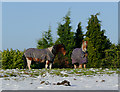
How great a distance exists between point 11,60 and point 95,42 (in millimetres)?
8265

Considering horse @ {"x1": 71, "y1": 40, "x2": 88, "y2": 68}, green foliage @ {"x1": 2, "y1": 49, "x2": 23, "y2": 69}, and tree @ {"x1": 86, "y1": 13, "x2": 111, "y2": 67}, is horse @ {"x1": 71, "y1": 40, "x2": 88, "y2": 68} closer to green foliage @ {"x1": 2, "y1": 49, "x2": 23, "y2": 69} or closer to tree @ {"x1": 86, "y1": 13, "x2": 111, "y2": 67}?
tree @ {"x1": 86, "y1": 13, "x2": 111, "y2": 67}

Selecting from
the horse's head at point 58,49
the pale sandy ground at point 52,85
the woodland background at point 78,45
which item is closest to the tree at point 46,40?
the woodland background at point 78,45

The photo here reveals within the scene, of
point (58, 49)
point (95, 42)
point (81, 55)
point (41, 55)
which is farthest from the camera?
point (95, 42)

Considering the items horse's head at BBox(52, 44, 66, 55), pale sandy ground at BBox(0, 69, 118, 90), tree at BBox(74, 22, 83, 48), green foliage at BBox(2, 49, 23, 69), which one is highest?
tree at BBox(74, 22, 83, 48)

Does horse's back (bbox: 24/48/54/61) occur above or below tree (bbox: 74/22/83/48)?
below

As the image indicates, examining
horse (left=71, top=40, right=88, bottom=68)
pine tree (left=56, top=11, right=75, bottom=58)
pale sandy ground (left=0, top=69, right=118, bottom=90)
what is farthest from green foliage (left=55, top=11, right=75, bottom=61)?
pale sandy ground (left=0, top=69, right=118, bottom=90)

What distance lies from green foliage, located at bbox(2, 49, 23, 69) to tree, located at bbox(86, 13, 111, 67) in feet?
22.1

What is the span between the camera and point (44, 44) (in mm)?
26594

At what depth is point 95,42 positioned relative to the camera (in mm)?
23156

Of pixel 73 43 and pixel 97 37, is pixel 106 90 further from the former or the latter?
pixel 73 43

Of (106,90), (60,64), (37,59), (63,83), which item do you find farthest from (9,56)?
(106,90)

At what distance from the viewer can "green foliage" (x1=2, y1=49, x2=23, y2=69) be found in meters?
20.0

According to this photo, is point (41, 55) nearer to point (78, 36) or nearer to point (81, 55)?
point (81, 55)

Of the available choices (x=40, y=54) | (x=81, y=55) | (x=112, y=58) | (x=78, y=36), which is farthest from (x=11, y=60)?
(x=112, y=58)
